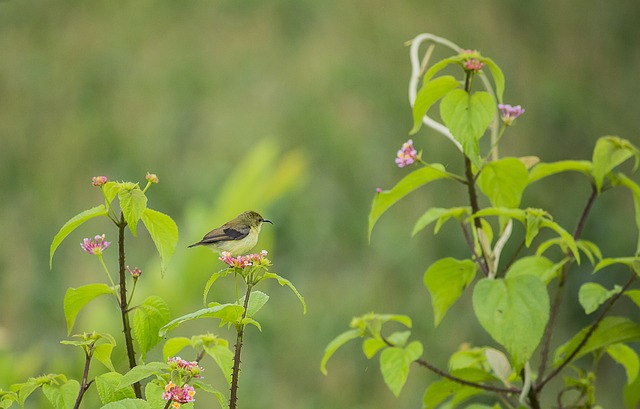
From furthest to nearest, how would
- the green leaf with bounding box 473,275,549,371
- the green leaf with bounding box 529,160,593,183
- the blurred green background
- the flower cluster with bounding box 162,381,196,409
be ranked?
the blurred green background
the green leaf with bounding box 529,160,593,183
the green leaf with bounding box 473,275,549,371
the flower cluster with bounding box 162,381,196,409

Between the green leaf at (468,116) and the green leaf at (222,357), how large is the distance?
0.67ft

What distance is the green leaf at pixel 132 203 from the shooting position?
448 mm

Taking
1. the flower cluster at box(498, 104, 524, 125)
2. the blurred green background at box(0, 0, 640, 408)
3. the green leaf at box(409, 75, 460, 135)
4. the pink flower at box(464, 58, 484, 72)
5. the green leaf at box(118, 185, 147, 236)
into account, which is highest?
the pink flower at box(464, 58, 484, 72)

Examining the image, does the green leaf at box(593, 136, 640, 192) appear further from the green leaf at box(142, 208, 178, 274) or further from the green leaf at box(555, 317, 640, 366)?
the green leaf at box(142, 208, 178, 274)

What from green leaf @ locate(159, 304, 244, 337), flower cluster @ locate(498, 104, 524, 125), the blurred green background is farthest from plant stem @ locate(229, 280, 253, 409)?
the blurred green background

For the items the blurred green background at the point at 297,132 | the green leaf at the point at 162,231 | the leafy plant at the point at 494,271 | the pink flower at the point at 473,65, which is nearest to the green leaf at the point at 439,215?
the leafy plant at the point at 494,271

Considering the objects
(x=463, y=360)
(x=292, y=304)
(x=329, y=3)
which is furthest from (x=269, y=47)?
(x=463, y=360)

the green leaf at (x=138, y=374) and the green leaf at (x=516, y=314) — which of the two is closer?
the green leaf at (x=138, y=374)

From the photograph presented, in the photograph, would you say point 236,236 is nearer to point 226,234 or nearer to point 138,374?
point 226,234

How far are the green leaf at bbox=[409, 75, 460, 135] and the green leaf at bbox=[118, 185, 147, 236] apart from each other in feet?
0.74

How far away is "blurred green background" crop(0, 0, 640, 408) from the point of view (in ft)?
7.10

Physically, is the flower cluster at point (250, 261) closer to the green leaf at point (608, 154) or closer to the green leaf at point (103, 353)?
the green leaf at point (103, 353)

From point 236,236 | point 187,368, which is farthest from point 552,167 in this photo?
point 187,368

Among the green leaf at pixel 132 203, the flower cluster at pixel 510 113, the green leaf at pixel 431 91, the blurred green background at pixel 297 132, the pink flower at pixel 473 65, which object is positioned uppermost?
the pink flower at pixel 473 65
